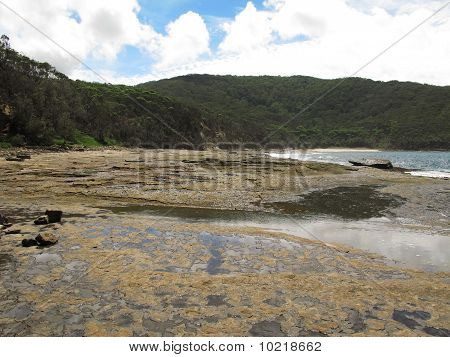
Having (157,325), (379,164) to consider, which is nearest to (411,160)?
(379,164)

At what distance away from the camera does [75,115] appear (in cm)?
6788

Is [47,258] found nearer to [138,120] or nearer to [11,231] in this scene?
[11,231]

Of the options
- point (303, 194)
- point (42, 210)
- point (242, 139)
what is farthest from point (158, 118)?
point (42, 210)

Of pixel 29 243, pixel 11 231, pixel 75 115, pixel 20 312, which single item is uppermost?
pixel 75 115

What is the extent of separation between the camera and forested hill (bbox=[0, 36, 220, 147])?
4728 centimetres

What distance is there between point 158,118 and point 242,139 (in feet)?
145

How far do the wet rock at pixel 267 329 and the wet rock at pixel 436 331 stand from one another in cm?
267

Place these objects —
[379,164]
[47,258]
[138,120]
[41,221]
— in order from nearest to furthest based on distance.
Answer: [47,258]
[41,221]
[379,164]
[138,120]

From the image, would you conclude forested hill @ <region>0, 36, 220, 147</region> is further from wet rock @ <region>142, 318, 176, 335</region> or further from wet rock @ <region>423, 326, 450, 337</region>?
wet rock @ <region>423, 326, 450, 337</region>

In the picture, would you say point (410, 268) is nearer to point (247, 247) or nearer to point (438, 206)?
point (247, 247)

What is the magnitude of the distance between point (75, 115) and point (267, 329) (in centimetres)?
7020

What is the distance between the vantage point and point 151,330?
611 centimetres

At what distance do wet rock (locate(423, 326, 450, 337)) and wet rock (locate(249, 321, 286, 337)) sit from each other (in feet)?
8.77

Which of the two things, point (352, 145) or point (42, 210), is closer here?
point (42, 210)
